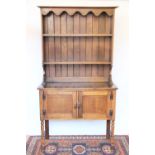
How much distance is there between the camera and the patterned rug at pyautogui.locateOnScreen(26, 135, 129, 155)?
2652 mm

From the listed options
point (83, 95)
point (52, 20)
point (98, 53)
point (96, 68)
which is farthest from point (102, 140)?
point (52, 20)

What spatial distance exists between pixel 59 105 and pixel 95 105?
1.56 feet

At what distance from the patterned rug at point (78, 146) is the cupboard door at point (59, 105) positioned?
499mm

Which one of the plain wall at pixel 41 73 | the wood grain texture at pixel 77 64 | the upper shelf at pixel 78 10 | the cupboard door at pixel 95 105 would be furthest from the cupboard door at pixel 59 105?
the upper shelf at pixel 78 10

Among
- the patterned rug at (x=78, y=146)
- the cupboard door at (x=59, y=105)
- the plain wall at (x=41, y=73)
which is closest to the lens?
the cupboard door at (x=59, y=105)

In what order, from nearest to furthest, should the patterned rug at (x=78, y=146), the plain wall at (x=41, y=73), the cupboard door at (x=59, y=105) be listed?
the cupboard door at (x=59, y=105), the patterned rug at (x=78, y=146), the plain wall at (x=41, y=73)

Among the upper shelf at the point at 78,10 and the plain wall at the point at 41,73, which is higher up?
the upper shelf at the point at 78,10

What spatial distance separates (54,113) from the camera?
101 inches

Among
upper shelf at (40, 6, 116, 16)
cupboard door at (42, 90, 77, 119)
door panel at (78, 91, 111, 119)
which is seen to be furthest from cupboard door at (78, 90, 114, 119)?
upper shelf at (40, 6, 116, 16)

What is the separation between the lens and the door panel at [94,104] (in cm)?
255

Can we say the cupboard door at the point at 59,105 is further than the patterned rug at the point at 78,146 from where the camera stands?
No

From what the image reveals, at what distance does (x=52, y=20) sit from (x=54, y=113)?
4.34 ft

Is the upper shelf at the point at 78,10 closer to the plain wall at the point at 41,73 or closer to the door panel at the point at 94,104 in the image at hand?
the plain wall at the point at 41,73

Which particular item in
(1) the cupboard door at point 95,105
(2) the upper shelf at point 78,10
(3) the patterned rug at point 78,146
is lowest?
(3) the patterned rug at point 78,146
